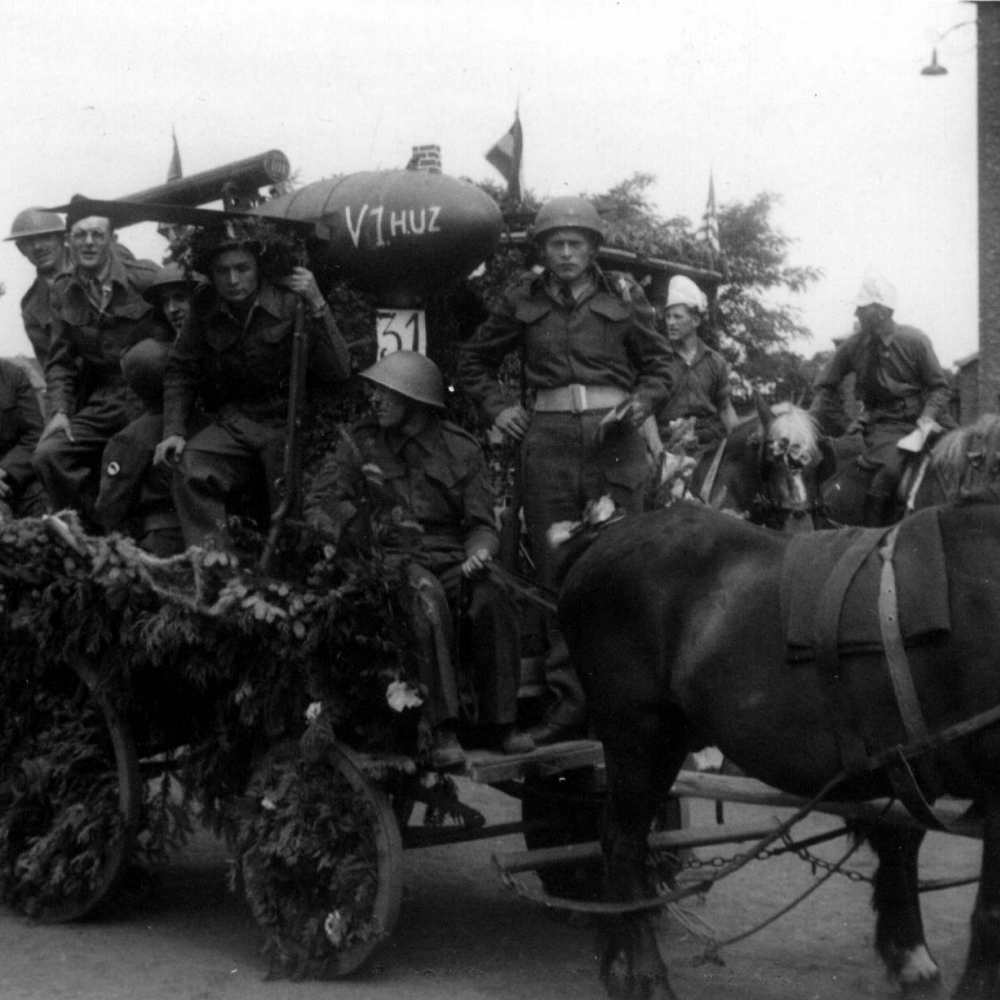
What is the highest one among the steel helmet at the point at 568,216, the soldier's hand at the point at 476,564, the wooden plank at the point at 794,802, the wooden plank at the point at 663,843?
the steel helmet at the point at 568,216

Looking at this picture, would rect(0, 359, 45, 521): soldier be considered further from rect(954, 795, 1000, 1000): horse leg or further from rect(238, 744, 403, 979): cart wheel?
rect(954, 795, 1000, 1000): horse leg

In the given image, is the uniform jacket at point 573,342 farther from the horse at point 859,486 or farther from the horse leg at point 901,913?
the horse leg at point 901,913

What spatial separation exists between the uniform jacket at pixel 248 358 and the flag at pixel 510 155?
91.1 inches

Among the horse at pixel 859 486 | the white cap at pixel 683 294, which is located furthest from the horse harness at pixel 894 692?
the white cap at pixel 683 294

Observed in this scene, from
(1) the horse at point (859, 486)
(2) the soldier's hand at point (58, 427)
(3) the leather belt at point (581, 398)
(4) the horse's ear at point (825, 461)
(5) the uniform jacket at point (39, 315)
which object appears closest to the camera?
(3) the leather belt at point (581, 398)

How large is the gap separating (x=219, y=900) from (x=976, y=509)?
3690mm

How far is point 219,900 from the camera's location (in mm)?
6758

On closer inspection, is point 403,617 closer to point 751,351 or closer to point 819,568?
point 819,568

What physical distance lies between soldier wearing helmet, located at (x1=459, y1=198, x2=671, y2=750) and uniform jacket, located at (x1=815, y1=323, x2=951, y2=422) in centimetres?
314

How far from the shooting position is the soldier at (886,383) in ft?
30.1

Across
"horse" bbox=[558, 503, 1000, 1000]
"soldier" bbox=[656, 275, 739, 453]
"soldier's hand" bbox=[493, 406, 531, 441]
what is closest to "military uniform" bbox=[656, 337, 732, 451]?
"soldier" bbox=[656, 275, 739, 453]

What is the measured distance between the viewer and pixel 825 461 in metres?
7.79

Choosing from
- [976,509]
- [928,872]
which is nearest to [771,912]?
[928,872]

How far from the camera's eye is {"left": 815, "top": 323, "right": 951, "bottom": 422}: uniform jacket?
919cm
